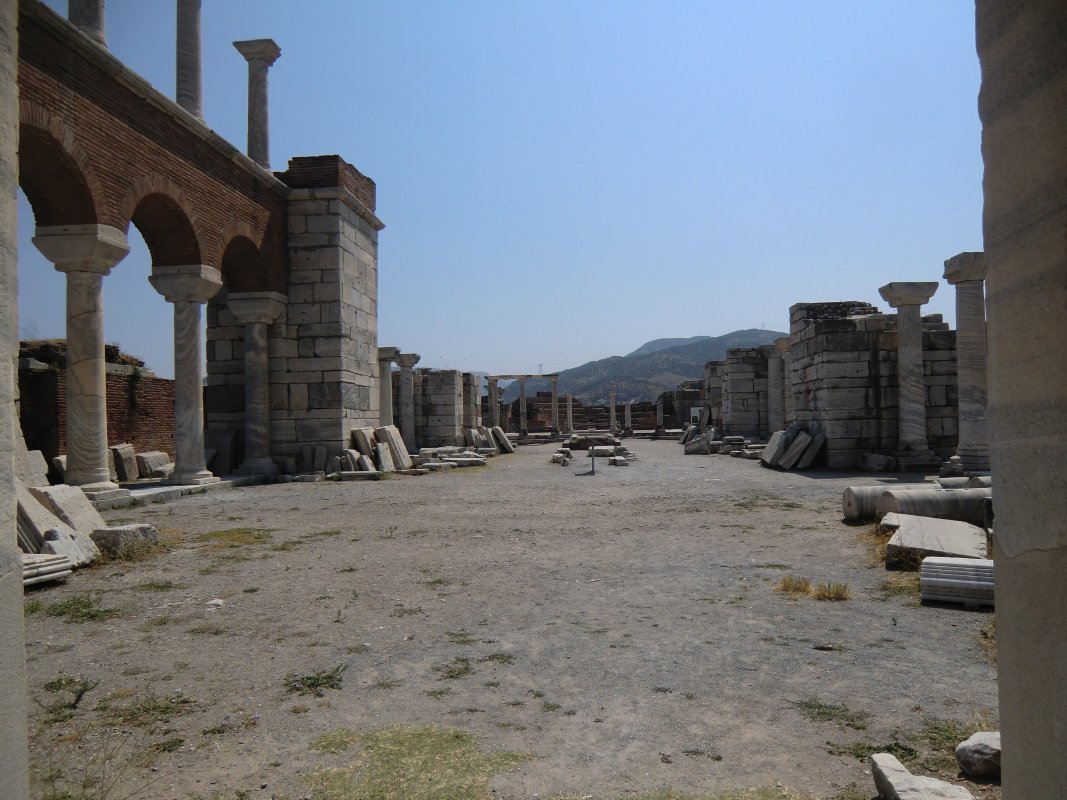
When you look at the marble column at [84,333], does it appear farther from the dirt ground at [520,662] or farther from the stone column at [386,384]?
the stone column at [386,384]

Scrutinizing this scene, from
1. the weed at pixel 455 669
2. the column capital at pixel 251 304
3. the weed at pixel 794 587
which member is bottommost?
the weed at pixel 455 669

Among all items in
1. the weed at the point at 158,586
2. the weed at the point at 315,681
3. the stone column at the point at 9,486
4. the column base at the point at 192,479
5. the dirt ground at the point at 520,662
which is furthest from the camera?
the column base at the point at 192,479

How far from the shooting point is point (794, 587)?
5.46m

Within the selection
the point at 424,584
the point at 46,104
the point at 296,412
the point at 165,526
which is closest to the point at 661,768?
the point at 424,584

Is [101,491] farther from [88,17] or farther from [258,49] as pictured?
[258,49]

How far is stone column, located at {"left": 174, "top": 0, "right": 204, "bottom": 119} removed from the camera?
1306cm

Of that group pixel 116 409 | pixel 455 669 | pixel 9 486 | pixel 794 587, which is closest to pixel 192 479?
pixel 116 409

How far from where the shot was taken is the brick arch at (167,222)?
1176 cm

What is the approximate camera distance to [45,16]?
29.4 ft

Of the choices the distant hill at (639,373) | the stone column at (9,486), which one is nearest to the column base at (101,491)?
the stone column at (9,486)

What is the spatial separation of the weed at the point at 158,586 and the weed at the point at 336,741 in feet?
10.5

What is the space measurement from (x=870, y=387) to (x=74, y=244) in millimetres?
14728

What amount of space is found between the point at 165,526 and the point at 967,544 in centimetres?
843

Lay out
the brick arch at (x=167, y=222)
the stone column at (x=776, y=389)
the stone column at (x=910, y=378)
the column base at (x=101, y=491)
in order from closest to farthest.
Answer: the column base at (x=101, y=491), the brick arch at (x=167, y=222), the stone column at (x=910, y=378), the stone column at (x=776, y=389)
